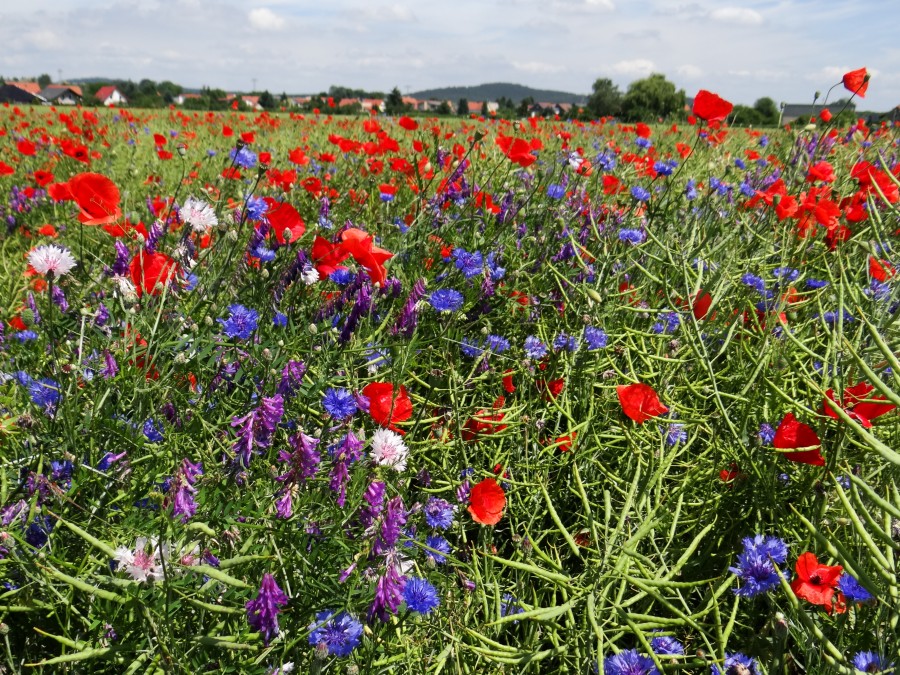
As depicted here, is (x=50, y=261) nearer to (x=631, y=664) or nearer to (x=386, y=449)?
(x=386, y=449)

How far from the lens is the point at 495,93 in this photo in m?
137

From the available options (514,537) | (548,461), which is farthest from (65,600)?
(548,461)

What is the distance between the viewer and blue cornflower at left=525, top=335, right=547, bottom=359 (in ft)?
6.15

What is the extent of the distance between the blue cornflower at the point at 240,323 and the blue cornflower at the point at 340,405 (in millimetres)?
368

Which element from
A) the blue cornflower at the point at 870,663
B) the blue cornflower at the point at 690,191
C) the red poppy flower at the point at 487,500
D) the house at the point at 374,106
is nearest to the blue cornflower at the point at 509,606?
the red poppy flower at the point at 487,500

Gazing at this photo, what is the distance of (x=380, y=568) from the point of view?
1.00 meters

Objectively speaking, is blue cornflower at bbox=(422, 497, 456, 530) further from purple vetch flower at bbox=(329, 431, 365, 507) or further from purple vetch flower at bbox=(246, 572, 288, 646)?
purple vetch flower at bbox=(246, 572, 288, 646)

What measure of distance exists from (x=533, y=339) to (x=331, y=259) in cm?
71

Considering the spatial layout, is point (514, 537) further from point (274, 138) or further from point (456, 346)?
point (274, 138)

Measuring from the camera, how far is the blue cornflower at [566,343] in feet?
5.99

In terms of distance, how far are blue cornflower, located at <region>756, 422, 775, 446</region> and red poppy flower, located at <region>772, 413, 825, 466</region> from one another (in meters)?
0.24

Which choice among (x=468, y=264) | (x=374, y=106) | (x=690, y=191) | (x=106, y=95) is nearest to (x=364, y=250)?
(x=468, y=264)

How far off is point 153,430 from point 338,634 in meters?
0.69

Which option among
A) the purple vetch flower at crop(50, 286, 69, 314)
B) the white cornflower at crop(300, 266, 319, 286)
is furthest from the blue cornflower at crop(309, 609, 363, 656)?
the purple vetch flower at crop(50, 286, 69, 314)
